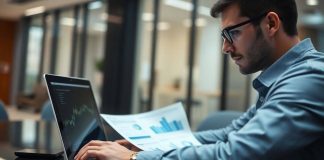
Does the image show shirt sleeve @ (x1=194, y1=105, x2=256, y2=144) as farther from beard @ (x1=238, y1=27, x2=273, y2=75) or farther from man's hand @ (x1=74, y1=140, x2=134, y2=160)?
man's hand @ (x1=74, y1=140, x2=134, y2=160)

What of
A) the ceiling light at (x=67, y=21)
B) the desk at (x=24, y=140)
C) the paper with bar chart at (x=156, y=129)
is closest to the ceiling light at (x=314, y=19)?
the paper with bar chart at (x=156, y=129)

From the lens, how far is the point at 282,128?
0.69 metres

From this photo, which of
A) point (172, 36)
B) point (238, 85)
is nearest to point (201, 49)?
point (172, 36)

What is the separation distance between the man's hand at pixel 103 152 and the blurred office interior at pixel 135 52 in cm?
254

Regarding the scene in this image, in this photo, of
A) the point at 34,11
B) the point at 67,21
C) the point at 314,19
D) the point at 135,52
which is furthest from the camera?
the point at 34,11

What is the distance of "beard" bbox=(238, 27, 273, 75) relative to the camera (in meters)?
0.88

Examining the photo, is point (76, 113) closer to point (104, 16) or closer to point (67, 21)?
point (104, 16)

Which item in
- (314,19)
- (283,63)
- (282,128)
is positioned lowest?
(282,128)

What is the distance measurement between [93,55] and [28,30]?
3230 mm

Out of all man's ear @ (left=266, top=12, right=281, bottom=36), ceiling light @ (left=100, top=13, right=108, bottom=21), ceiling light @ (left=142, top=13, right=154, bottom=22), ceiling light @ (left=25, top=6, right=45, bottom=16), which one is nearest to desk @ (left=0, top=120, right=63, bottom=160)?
man's ear @ (left=266, top=12, right=281, bottom=36)

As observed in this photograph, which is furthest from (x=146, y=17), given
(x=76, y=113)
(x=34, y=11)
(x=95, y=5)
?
(x=76, y=113)

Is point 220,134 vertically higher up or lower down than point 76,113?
lower down

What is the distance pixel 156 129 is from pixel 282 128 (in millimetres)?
473

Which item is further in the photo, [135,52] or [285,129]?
[135,52]
